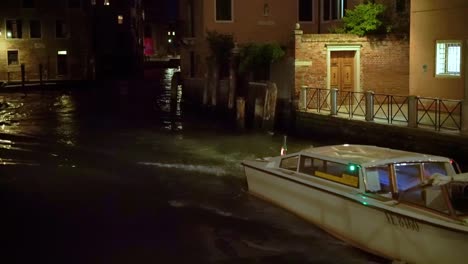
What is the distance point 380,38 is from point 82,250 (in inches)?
716

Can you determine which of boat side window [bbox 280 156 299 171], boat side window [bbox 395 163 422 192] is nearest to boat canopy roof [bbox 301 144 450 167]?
boat side window [bbox 395 163 422 192]

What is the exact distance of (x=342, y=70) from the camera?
27.2 meters

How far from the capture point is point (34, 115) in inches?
1403

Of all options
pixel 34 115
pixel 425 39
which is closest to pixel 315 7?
pixel 425 39

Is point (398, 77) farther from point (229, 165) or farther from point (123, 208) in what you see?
point (123, 208)

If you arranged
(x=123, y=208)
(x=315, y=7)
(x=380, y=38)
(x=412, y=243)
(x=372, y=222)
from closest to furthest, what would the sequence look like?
(x=412, y=243), (x=372, y=222), (x=123, y=208), (x=380, y=38), (x=315, y=7)

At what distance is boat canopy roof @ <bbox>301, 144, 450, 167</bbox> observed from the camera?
1143 centimetres

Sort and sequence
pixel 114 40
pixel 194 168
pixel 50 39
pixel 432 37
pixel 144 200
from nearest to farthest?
1. pixel 144 200
2. pixel 194 168
3. pixel 432 37
4. pixel 50 39
5. pixel 114 40

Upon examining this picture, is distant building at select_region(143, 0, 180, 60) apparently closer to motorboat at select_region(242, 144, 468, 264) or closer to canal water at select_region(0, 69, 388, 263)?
canal water at select_region(0, 69, 388, 263)

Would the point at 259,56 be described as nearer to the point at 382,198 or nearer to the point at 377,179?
the point at 377,179

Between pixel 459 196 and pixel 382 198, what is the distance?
1.28 metres

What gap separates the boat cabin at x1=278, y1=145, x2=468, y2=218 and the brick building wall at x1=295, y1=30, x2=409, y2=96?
1355cm

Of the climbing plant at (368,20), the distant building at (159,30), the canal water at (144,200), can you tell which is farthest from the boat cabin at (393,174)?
the distant building at (159,30)

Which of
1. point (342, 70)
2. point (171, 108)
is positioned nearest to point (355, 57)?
point (342, 70)
